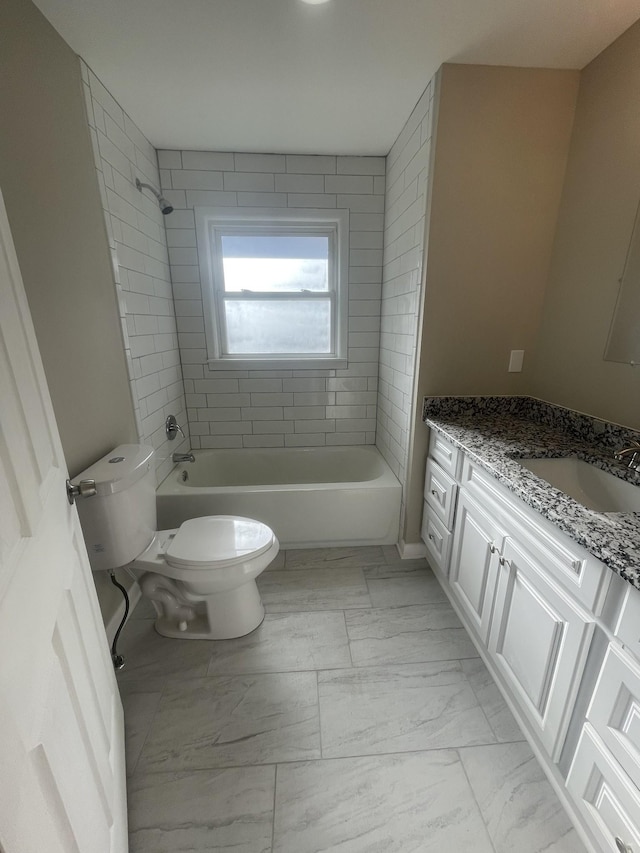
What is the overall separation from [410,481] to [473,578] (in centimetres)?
62

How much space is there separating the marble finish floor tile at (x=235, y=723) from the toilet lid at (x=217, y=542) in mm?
464

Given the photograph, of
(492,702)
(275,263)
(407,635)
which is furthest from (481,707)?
(275,263)

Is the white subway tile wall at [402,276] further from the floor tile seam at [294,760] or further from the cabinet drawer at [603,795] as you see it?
the cabinet drawer at [603,795]

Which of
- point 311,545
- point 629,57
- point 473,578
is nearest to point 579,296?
point 629,57

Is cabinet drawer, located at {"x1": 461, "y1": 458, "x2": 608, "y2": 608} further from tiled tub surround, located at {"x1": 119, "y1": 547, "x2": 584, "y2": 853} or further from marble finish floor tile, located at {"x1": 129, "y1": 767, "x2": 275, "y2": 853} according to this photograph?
marble finish floor tile, located at {"x1": 129, "y1": 767, "x2": 275, "y2": 853}

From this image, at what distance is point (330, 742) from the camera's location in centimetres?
120

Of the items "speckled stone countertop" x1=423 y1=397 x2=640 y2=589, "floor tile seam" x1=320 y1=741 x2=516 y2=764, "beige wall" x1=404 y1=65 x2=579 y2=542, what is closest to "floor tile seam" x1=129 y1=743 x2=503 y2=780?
"floor tile seam" x1=320 y1=741 x2=516 y2=764

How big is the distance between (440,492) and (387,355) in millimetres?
1033

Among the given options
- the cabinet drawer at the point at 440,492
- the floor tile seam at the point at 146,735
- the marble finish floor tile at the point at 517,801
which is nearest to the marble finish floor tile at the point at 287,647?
the floor tile seam at the point at 146,735

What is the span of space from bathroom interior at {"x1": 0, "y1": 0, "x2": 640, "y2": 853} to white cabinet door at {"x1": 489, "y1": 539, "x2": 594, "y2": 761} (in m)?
0.02

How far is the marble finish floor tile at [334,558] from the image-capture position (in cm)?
204

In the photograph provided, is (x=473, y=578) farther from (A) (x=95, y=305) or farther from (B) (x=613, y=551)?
(A) (x=95, y=305)

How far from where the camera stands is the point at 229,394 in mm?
2584

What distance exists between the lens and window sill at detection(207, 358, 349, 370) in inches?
98.9
